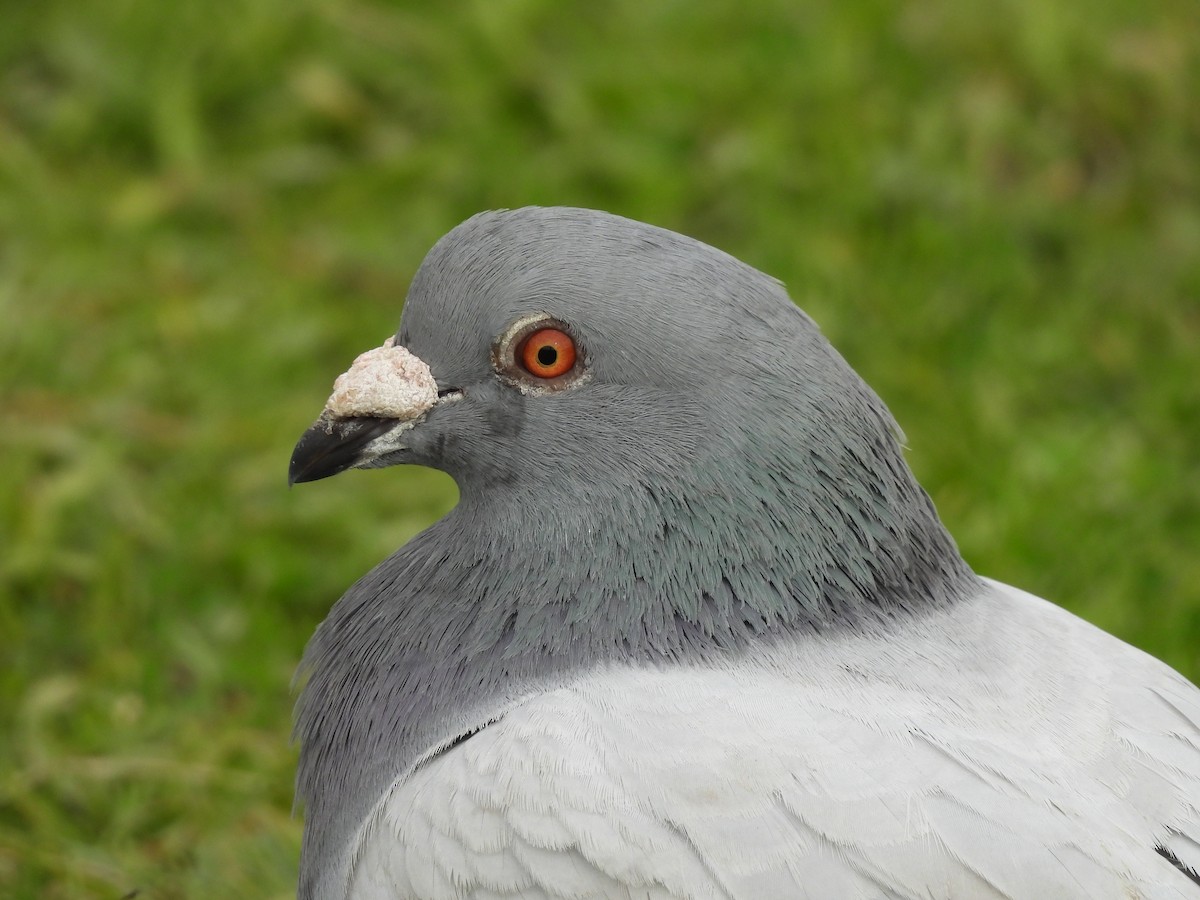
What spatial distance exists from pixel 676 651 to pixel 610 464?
1.24 ft

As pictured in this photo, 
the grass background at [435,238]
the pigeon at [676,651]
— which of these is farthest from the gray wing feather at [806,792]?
the grass background at [435,238]

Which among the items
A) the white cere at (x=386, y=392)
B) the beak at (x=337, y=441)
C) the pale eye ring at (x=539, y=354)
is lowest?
the beak at (x=337, y=441)

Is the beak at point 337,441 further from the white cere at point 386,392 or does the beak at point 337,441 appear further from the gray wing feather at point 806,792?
the gray wing feather at point 806,792

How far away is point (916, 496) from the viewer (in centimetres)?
291

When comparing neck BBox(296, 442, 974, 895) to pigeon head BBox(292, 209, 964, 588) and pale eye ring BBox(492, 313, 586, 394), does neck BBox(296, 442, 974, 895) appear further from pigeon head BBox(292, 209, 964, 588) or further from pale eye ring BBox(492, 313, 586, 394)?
pale eye ring BBox(492, 313, 586, 394)

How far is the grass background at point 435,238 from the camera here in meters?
4.57

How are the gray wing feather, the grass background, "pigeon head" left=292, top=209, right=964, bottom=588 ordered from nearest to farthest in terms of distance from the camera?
the gray wing feather → "pigeon head" left=292, top=209, right=964, bottom=588 → the grass background

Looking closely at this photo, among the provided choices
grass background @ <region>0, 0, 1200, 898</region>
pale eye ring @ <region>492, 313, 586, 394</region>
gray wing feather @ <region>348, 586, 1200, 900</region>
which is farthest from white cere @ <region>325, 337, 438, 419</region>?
grass background @ <region>0, 0, 1200, 898</region>

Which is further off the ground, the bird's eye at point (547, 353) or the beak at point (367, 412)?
the bird's eye at point (547, 353)

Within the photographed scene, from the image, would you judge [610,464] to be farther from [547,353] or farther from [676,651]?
[676,651]

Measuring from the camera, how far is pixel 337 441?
294 centimetres

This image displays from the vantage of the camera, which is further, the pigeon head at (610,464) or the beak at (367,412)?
the beak at (367,412)

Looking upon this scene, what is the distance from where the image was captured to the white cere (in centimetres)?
289

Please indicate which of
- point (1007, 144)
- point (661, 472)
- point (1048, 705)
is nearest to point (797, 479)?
point (661, 472)
